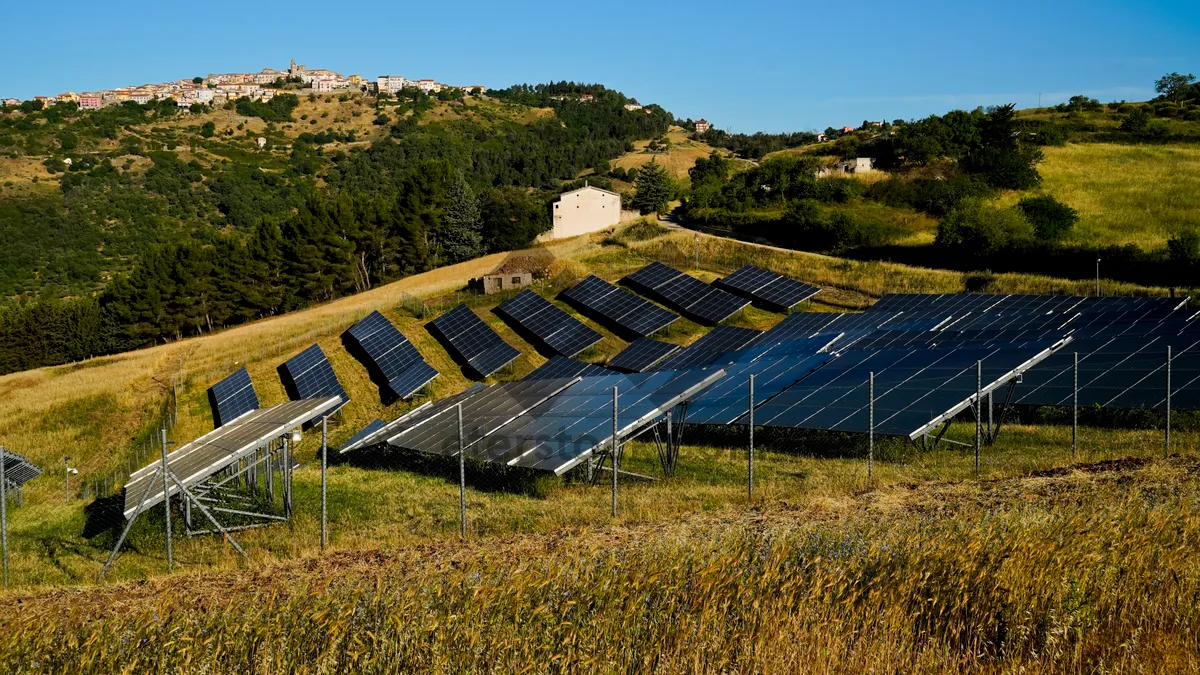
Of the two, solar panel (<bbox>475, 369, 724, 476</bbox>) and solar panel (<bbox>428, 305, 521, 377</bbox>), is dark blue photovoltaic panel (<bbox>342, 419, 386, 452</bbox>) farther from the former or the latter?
solar panel (<bbox>428, 305, 521, 377</bbox>)

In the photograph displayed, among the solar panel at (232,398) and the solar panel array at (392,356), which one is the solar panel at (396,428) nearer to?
the solar panel array at (392,356)

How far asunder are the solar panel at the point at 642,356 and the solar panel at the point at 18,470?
20860 mm

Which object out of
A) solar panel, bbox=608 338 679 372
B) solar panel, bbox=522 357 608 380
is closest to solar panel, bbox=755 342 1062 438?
solar panel, bbox=522 357 608 380

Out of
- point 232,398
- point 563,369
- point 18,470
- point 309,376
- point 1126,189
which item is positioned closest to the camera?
point 18,470

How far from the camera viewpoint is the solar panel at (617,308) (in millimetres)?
43656

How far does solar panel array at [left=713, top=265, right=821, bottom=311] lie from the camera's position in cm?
4666

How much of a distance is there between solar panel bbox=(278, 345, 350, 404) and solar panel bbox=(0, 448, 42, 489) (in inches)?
376

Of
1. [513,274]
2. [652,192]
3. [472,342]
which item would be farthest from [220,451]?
[652,192]

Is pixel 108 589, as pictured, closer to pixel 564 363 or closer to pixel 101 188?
pixel 564 363

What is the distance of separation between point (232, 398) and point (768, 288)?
26.4 metres

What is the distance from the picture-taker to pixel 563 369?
3628cm

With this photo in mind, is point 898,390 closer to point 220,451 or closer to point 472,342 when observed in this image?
point 220,451

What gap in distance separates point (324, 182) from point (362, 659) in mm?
156285

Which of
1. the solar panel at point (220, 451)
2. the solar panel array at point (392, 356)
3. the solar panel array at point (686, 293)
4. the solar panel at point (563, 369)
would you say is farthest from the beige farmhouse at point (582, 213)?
the solar panel at point (220, 451)
